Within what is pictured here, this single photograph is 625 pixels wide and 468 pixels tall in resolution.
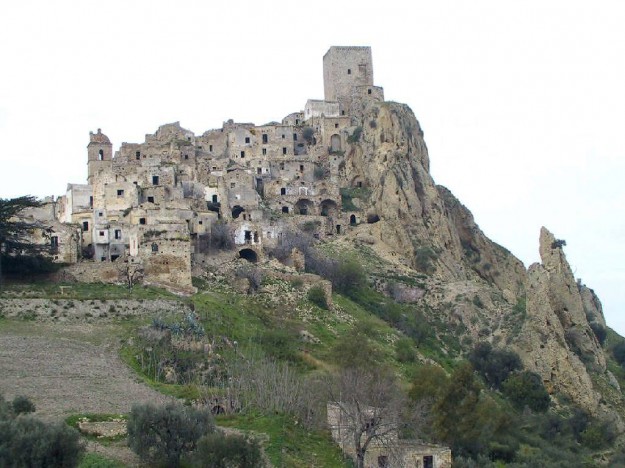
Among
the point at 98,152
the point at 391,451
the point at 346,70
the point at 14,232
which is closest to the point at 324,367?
the point at 391,451

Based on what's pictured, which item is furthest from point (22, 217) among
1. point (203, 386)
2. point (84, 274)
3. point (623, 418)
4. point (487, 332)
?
point (623, 418)

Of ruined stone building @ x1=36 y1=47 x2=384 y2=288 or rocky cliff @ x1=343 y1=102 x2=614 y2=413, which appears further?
ruined stone building @ x1=36 y1=47 x2=384 y2=288

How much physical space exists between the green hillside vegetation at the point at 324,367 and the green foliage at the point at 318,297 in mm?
85

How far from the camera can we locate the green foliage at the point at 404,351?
6662cm

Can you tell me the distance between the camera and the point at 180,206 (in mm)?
75188

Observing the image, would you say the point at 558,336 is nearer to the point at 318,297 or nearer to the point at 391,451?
the point at 318,297

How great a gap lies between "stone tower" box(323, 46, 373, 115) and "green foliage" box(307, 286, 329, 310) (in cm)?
3923

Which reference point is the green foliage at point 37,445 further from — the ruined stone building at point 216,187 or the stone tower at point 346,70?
the stone tower at point 346,70

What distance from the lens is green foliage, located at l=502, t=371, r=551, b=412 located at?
64.9 meters

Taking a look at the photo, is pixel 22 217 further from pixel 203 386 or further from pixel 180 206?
pixel 203 386

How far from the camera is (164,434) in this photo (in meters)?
38.4

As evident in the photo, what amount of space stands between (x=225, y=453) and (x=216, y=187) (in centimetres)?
4759

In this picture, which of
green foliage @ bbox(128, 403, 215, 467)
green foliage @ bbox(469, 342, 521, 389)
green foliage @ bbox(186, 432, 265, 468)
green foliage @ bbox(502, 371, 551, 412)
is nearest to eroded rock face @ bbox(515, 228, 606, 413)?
green foliage @ bbox(469, 342, 521, 389)

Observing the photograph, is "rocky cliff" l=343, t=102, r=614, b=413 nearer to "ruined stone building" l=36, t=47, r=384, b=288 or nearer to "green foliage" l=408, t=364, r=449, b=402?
"ruined stone building" l=36, t=47, r=384, b=288
